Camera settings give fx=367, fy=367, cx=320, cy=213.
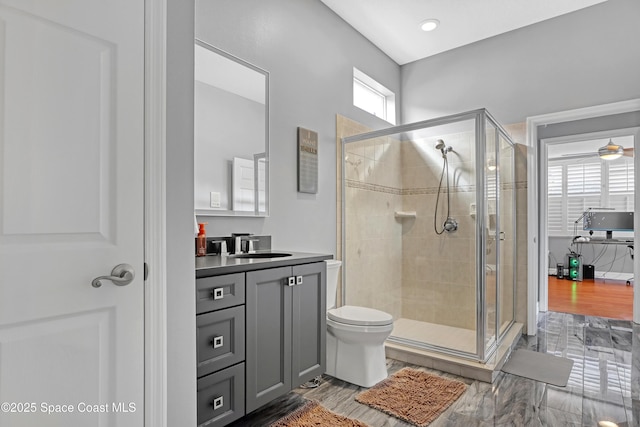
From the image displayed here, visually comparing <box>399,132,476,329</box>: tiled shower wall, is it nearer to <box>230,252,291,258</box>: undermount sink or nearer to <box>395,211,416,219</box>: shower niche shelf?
<box>395,211,416,219</box>: shower niche shelf

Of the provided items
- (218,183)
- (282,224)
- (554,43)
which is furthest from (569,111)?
(218,183)

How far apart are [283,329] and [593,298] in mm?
4935

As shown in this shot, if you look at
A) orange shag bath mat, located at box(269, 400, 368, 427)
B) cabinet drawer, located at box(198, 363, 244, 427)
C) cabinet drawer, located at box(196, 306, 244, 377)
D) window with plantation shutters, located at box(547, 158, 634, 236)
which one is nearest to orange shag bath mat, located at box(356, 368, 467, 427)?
orange shag bath mat, located at box(269, 400, 368, 427)

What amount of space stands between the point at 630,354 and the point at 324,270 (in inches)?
102

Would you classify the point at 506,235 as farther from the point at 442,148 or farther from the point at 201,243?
the point at 201,243

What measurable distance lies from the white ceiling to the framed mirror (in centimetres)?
132

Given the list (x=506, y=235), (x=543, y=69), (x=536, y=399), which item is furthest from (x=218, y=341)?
(x=543, y=69)

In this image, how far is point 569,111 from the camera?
3.34m

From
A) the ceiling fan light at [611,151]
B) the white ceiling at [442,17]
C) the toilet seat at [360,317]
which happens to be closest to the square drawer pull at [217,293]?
the toilet seat at [360,317]

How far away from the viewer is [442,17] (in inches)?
131

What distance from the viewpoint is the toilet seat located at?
231 centimetres

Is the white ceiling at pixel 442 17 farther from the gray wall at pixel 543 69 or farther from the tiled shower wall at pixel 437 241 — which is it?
the tiled shower wall at pixel 437 241

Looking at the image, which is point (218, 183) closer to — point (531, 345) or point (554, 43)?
point (531, 345)

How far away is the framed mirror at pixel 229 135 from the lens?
2.14m
